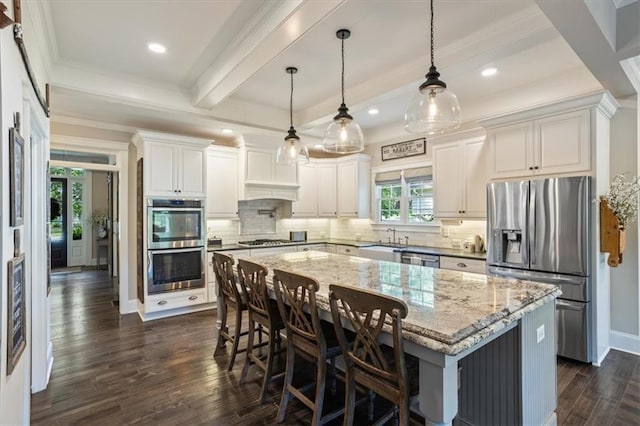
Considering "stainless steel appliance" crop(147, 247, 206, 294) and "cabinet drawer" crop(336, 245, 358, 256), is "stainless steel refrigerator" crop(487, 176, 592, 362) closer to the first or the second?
"cabinet drawer" crop(336, 245, 358, 256)

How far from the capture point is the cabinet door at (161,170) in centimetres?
435

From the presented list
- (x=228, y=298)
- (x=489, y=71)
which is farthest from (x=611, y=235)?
(x=228, y=298)

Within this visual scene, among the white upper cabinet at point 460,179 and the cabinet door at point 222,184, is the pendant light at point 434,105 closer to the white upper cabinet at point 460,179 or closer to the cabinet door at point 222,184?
the white upper cabinet at point 460,179

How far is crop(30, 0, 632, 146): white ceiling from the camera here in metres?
2.49

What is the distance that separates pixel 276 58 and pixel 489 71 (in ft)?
7.38

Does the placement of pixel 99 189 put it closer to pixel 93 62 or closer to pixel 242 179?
pixel 242 179

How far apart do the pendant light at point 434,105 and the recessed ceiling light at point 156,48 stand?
2434 millimetres

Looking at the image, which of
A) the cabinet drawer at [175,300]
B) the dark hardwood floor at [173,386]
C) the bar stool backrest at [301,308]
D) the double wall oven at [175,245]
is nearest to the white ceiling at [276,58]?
the double wall oven at [175,245]

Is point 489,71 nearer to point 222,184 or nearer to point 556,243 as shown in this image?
point 556,243

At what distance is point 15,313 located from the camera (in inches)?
62.7

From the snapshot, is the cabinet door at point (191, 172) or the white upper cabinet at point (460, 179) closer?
the white upper cabinet at point (460, 179)

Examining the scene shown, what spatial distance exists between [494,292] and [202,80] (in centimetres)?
362

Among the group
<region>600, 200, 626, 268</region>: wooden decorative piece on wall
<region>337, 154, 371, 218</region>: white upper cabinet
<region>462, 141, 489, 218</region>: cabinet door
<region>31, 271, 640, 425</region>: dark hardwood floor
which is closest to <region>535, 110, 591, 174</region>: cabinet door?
<region>600, 200, 626, 268</region>: wooden decorative piece on wall

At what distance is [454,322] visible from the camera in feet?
4.84
